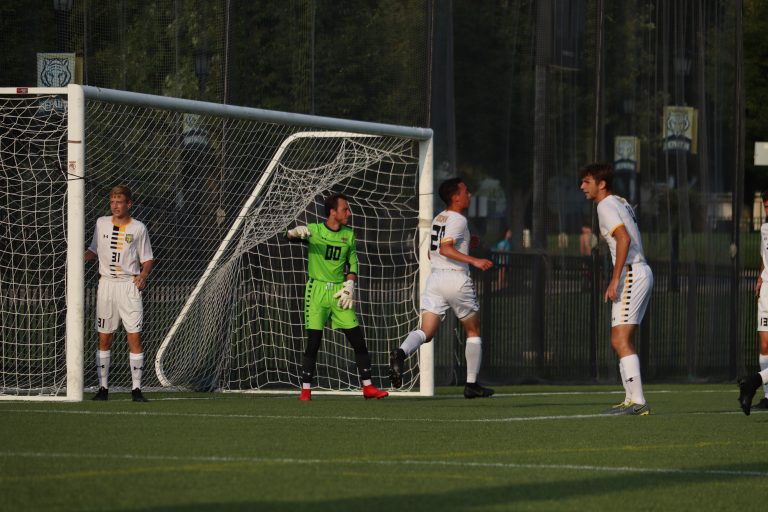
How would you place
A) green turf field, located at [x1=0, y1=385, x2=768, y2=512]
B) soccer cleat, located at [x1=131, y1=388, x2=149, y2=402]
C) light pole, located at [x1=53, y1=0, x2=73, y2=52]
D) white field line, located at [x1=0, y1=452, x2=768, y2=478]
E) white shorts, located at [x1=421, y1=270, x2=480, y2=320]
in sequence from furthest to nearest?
light pole, located at [x1=53, y1=0, x2=73, y2=52]
white shorts, located at [x1=421, y1=270, x2=480, y2=320]
soccer cleat, located at [x1=131, y1=388, x2=149, y2=402]
white field line, located at [x1=0, y1=452, x2=768, y2=478]
green turf field, located at [x1=0, y1=385, x2=768, y2=512]

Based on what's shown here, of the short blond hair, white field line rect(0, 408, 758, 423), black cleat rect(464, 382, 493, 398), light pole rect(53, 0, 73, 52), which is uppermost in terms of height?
light pole rect(53, 0, 73, 52)

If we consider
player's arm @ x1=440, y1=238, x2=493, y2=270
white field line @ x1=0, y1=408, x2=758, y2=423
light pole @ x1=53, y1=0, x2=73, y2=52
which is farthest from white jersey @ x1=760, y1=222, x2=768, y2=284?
light pole @ x1=53, y1=0, x2=73, y2=52

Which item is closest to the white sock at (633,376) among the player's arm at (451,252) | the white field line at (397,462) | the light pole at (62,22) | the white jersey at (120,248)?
the player's arm at (451,252)

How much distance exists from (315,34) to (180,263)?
12.6 ft

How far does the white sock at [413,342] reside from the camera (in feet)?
44.4

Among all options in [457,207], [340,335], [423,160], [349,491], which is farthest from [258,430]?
[340,335]

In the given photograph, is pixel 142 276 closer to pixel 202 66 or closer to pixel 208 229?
pixel 208 229

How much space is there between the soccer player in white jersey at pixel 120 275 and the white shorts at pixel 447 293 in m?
2.87

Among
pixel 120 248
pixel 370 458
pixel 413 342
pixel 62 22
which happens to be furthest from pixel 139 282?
pixel 370 458

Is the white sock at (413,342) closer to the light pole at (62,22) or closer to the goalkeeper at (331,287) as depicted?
the goalkeeper at (331,287)

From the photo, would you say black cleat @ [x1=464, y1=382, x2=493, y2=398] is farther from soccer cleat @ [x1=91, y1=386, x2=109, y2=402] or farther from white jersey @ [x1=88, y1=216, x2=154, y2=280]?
soccer cleat @ [x1=91, y1=386, x2=109, y2=402]

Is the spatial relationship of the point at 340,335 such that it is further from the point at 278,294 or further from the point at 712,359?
the point at 712,359

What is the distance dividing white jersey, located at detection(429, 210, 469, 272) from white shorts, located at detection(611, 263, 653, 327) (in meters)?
2.80

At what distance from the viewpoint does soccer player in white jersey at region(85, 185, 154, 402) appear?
13305 millimetres
